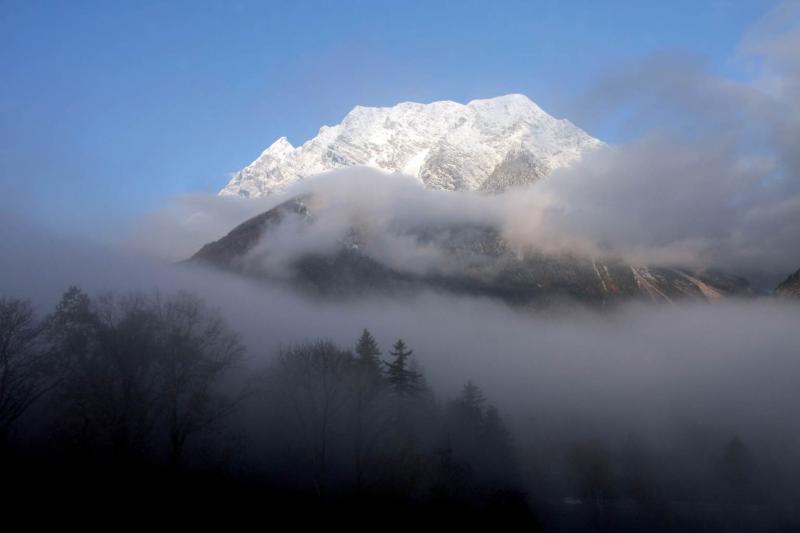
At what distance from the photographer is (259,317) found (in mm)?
A: 115125

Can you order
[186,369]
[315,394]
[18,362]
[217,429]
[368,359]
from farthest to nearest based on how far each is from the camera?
[368,359] → [315,394] → [217,429] → [186,369] → [18,362]

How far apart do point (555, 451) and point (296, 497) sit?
53.9m

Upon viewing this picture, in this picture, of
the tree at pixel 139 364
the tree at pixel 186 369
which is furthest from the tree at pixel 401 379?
the tree at pixel 139 364

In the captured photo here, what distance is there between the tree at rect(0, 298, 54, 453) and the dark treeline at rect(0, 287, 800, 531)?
0.39 feet

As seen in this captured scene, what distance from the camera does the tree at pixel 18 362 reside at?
41.3 m

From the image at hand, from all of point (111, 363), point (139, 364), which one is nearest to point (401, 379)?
point (139, 364)

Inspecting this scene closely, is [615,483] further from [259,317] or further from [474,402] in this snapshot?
[259,317]

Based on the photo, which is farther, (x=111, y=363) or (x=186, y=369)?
(x=186, y=369)

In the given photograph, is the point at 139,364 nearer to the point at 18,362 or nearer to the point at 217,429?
the point at 217,429

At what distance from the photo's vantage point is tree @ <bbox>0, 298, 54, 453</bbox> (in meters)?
41.3

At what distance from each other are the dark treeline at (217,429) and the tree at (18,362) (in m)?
0.12

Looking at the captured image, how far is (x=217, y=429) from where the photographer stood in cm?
4688

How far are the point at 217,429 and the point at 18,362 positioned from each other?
42.1 ft

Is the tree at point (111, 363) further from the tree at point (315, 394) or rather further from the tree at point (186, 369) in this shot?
the tree at point (315, 394)
